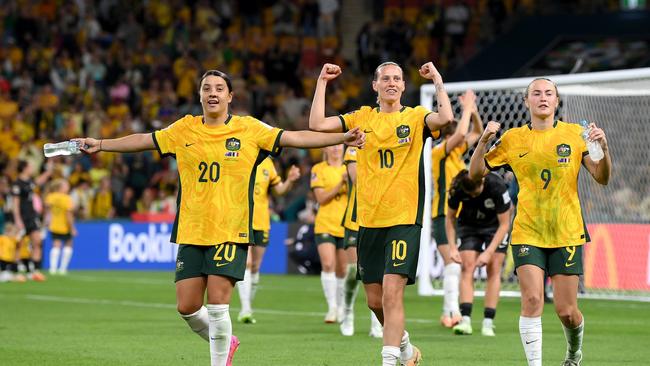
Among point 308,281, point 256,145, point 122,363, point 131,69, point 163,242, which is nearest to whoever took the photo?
point 256,145

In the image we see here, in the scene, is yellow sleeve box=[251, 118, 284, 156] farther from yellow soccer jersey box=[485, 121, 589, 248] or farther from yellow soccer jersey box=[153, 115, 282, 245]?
yellow soccer jersey box=[485, 121, 589, 248]

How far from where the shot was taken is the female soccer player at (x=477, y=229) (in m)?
14.1

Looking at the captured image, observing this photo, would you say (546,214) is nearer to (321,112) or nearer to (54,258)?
(321,112)

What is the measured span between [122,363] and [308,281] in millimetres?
14376

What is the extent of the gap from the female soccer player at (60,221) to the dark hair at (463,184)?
14.8 m

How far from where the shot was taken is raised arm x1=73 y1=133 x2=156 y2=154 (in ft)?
31.4

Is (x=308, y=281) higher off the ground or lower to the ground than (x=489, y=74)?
lower

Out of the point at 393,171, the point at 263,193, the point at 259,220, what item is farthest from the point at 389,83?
the point at 263,193

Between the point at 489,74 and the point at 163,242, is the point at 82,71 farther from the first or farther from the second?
the point at 489,74

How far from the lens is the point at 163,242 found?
29.9m

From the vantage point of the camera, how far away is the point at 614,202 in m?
21.5

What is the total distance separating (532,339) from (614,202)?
12319mm

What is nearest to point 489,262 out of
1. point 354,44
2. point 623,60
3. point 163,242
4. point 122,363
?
point 122,363

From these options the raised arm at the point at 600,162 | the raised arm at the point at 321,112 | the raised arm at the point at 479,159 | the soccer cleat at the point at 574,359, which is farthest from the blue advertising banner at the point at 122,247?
the raised arm at the point at 600,162
